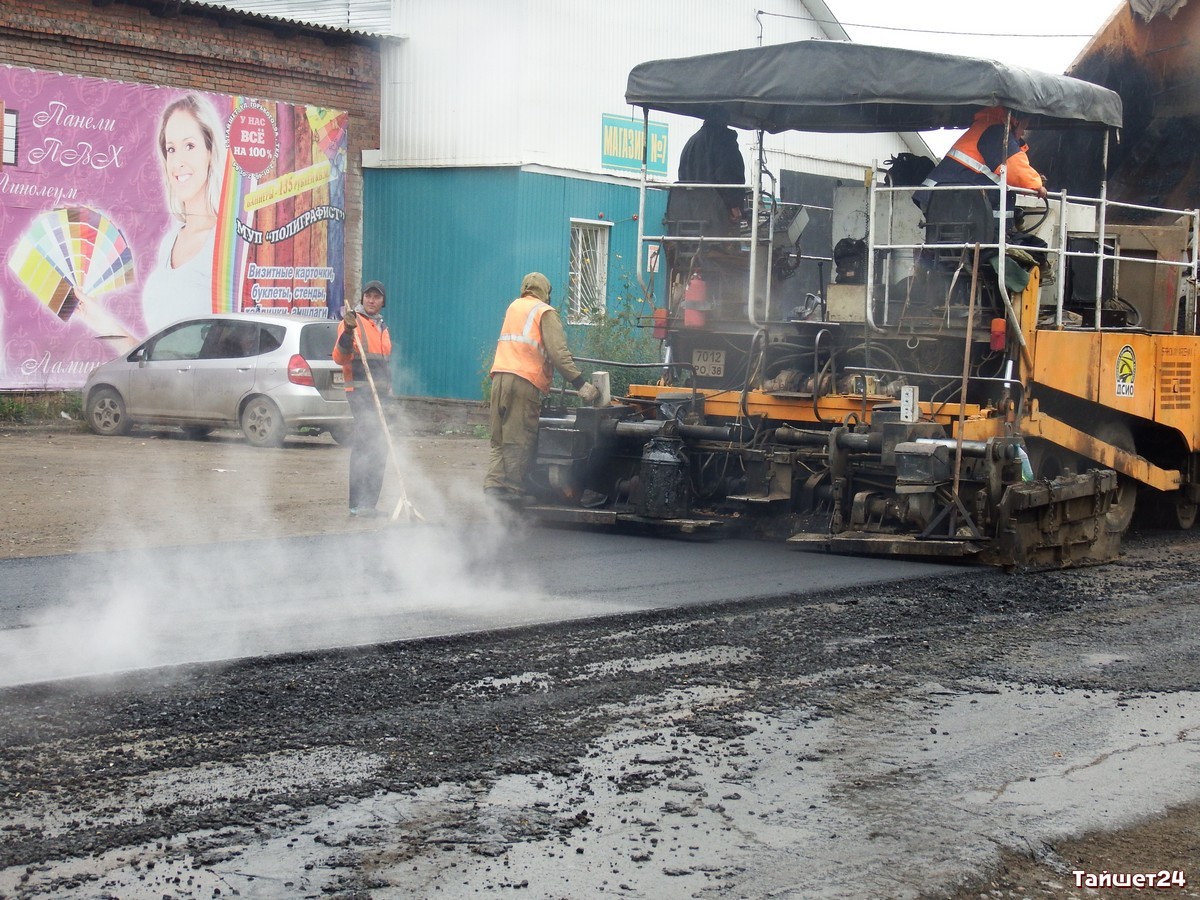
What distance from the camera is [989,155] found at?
9469 mm

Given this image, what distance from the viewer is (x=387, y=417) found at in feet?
36.9

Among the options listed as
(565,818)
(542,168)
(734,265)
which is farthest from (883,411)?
(542,168)

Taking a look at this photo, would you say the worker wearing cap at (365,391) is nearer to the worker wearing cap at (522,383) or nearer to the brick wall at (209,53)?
the worker wearing cap at (522,383)

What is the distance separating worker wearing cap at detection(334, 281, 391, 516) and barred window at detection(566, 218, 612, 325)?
34.9 ft

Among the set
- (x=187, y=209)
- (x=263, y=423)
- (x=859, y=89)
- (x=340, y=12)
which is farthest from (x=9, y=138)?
(x=859, y=89)

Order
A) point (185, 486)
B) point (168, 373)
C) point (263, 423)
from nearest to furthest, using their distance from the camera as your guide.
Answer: point (185, 486) < point (263, 423) < point (168, 373)

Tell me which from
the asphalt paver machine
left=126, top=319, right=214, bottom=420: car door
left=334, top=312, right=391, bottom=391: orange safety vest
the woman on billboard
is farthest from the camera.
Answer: the woman on billboard

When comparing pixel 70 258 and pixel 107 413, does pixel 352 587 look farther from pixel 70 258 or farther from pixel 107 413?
pixel 70 258

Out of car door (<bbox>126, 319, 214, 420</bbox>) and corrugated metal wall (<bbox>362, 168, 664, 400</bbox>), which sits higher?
corrugated metal wall (<bbox>362, 168, 664, 400</bbox>)

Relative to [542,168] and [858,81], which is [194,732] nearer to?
[858,81]

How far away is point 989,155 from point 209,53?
1377 cm

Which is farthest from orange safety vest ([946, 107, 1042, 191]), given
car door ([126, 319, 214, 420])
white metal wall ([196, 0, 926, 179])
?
white metal wall ([196, 0, 926, 179])

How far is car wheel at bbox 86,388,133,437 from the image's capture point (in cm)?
1766

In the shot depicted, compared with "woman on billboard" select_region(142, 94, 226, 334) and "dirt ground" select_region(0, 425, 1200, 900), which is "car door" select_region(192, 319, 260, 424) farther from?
"dirt ground" select_region(0, 425, 1200, 900)
